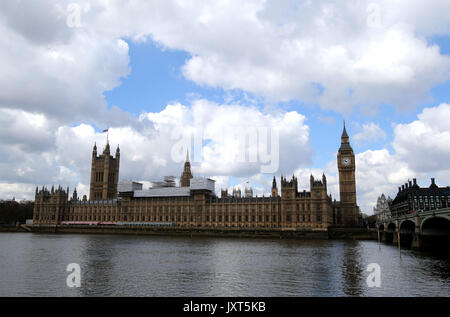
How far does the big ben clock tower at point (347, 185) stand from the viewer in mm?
137875

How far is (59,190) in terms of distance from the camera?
161 m

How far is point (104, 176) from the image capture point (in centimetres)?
18188

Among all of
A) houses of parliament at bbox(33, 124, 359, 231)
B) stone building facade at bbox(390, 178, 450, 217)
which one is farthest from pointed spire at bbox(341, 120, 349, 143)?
stone building facade at bbox(390, 178, 450, 217)

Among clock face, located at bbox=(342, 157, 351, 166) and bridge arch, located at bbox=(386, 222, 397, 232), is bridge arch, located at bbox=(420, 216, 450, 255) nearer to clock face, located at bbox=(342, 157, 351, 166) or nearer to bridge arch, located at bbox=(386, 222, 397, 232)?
bridge arch, located at bbox=(386, 222, 397, 232)

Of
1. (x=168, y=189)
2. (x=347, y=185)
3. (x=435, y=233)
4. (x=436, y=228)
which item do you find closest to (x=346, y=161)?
(x=347, y=185)

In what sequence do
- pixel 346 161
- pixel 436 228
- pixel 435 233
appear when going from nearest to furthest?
1. pixel 435 233
2. pixel 436 228
3. pixel 346 161

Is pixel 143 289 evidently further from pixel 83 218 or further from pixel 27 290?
pixel 83 218

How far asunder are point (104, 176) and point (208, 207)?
70.2 meters

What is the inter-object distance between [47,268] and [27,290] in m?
10.4

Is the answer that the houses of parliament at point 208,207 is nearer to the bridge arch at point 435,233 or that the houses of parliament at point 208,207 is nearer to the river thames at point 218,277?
the bridge arch at point 435,233

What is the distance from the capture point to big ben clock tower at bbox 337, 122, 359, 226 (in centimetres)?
13788

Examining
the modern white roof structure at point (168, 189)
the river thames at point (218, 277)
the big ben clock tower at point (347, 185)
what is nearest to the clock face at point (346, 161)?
the big ben clock tower at point (347, 185)

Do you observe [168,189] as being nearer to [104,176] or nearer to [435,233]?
[104,176]
